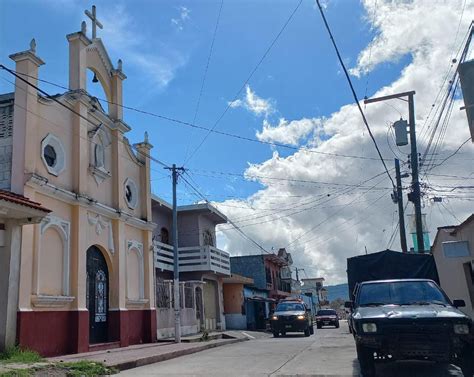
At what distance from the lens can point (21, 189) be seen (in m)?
12.5

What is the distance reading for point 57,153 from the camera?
14.5 metres

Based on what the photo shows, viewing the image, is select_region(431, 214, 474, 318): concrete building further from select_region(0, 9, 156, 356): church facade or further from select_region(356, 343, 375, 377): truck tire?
select_region(0, 9, 156, 356): church facade

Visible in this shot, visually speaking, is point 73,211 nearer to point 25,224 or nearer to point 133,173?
point 25,224

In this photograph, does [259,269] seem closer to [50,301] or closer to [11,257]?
[50,301]

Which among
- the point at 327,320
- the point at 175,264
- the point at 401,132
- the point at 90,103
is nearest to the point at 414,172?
the point at 401,132

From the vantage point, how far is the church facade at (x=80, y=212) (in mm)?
12750

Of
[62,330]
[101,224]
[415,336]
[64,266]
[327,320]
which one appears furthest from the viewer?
[327,320]

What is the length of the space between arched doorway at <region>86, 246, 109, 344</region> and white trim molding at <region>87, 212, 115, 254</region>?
1.48 ft

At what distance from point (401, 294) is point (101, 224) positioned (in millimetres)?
10415

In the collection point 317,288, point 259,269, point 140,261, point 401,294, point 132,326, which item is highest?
point 259,269

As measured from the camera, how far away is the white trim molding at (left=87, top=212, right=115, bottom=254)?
15.9 metres

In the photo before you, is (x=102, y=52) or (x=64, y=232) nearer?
(x=64, y=232)

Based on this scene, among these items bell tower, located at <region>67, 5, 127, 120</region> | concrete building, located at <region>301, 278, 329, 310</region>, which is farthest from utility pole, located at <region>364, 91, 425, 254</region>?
concrete building, located at <region>301, 278, 329, 310</region>

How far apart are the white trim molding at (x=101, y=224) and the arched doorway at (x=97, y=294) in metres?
0.45
